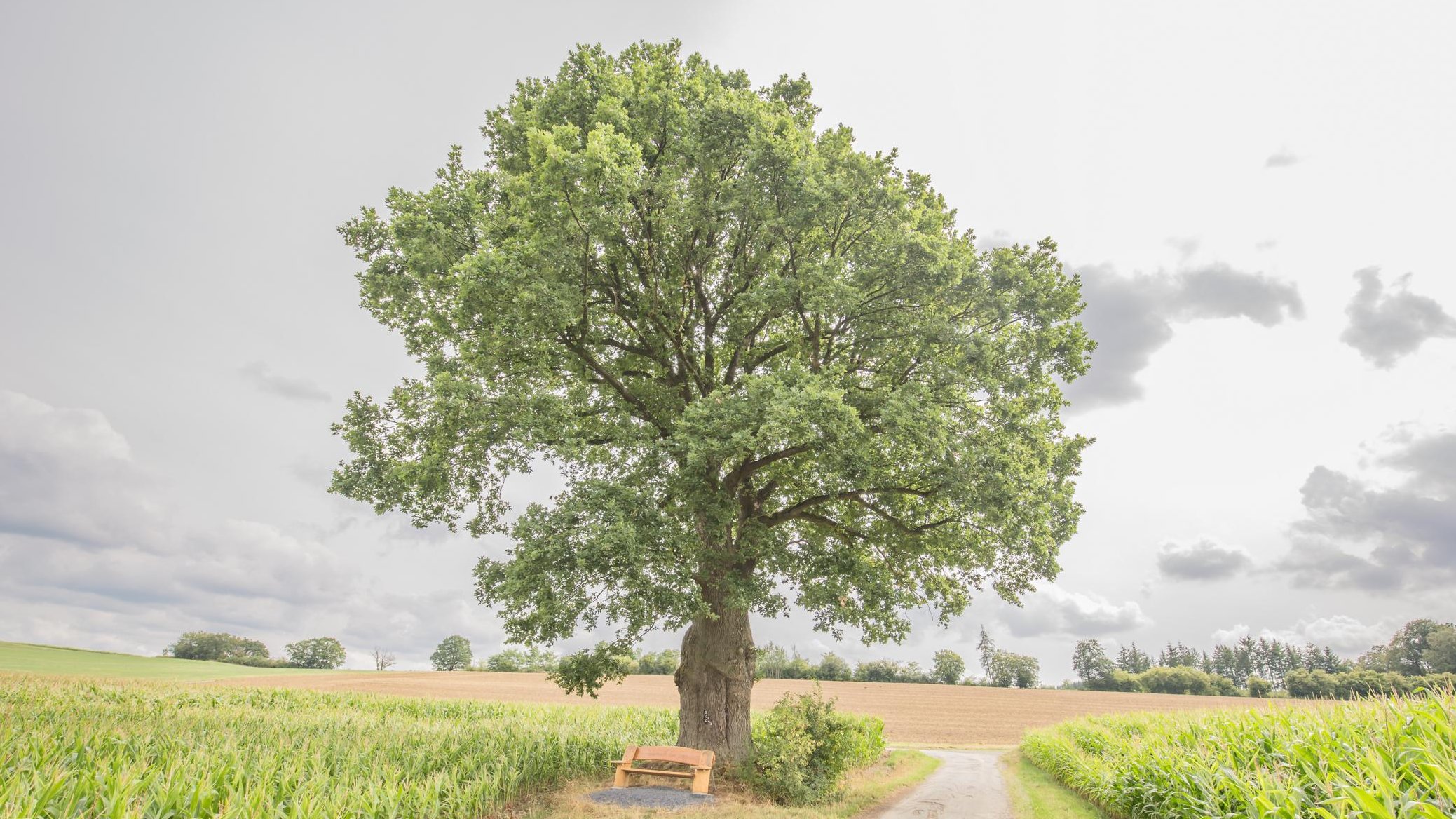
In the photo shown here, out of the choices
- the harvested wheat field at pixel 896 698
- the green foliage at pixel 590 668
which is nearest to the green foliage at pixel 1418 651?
the harvested wheat field at pixel 896 698

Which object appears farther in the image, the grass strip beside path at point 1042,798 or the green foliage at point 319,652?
the green foliage at point 319,652

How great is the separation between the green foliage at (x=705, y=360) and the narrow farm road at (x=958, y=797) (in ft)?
11.9

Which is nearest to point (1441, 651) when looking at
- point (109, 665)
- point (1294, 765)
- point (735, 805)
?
point (1294, 765)

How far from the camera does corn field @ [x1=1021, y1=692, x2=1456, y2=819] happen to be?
563cm

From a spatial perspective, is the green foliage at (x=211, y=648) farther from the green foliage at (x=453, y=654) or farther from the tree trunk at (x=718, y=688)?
the tree trunk at (x=718, y=688)

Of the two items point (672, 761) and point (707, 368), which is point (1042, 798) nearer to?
point (672, 761)

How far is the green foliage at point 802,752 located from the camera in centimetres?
1383

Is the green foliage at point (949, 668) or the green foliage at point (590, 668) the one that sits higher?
the green foliage at point (590, 668)

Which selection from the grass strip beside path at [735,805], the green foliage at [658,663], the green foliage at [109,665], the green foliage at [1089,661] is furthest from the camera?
the green foliage at [1089,661]

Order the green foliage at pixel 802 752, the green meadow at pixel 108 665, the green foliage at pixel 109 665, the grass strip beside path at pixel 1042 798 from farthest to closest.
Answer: the green foliage at pixel 109 665, the green meadow at pixel 108 665, the green foliage at pixel 802 752, the grass strip beside path at pixel 1042 798

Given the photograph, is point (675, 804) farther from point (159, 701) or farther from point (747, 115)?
point (159, 701)

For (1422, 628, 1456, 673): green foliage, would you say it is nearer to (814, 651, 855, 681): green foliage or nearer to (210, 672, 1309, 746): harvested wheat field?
(210, 672, 1309, 746): harvested wheat field

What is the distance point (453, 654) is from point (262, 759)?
91559mm

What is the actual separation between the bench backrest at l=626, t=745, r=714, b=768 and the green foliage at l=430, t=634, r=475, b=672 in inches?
3446
